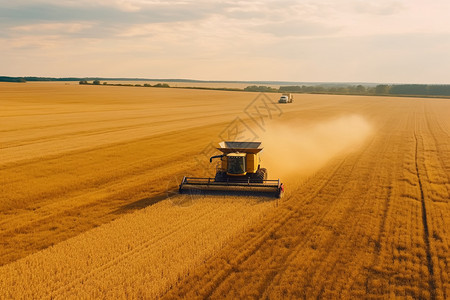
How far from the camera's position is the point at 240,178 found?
15.0 metres

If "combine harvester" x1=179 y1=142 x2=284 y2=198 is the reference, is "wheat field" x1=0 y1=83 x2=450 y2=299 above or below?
below

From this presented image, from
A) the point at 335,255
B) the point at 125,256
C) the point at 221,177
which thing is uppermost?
the point at 221,177

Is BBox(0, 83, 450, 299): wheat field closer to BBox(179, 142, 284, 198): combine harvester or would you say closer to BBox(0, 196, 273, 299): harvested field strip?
BBox(0, 196, 273, 299): harvested field strip

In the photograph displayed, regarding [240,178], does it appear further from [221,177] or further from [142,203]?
[142,203]

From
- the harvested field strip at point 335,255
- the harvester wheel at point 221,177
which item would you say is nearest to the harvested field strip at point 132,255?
the harvested field strip at point 335,255

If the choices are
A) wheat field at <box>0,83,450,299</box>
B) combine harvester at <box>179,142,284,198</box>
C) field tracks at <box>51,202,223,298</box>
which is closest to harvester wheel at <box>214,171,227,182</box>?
combine harvester at <box>179,142,284,198</box>

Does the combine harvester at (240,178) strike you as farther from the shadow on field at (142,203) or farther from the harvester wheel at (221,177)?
the shadow on field at (142,203)

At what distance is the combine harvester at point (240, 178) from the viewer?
564 inches

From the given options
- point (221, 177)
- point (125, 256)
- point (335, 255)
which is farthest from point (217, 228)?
point (221, 177)

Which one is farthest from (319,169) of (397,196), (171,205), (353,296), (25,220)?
(25,220)

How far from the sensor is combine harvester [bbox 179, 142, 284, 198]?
1433 centimetres

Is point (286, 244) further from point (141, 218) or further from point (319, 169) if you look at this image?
point (319, 169)

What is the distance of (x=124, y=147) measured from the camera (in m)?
24.2

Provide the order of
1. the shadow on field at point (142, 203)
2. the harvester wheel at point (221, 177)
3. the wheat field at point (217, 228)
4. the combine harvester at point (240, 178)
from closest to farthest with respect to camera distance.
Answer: the wheat field at point (217, 228) < the shadow on field at point (142, 203) < the combine harvester at point (240, 178) < the harvester wheel at point (221, 177)
